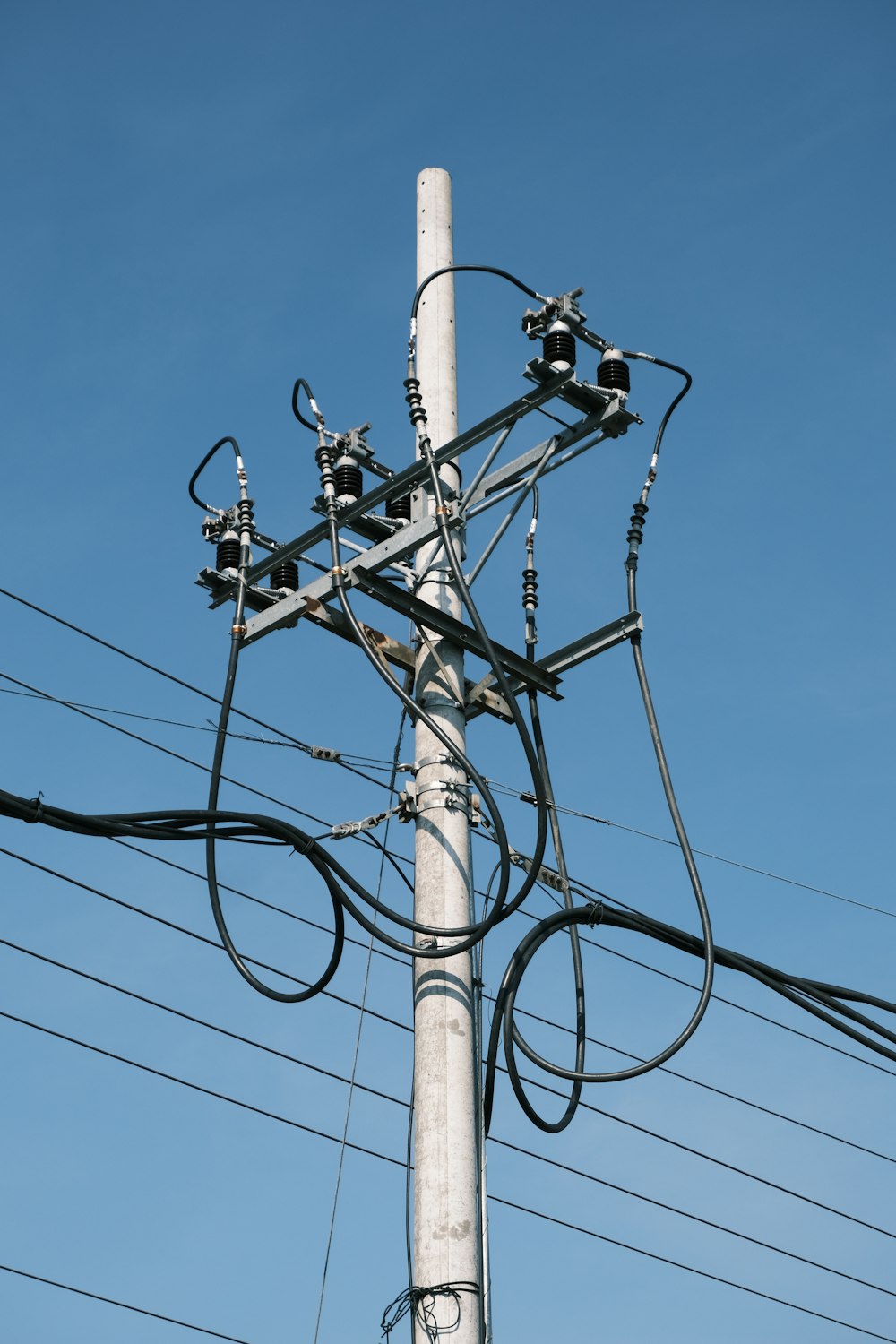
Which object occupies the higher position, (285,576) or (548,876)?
(285,576)

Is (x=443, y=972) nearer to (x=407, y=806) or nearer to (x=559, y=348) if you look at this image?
(x=407, y=806)

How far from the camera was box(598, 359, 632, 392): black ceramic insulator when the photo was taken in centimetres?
821

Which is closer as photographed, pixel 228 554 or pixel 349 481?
pixel 349 481

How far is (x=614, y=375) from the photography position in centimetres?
821

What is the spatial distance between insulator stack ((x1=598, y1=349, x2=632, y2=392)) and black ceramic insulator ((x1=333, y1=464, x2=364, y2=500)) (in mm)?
1319

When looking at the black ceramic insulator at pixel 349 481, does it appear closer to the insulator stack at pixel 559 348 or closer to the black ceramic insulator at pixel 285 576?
the black ceramic insulator at pixel 285 576

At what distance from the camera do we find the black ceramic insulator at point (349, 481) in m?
8.52

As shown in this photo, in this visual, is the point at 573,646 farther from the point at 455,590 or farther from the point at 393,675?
the point at 393,675

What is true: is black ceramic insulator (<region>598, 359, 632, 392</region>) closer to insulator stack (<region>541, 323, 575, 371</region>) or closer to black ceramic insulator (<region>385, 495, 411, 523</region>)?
insulator stack (<region>541, 323, 575, 371</region>)

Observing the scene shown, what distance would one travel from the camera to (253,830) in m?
7.51

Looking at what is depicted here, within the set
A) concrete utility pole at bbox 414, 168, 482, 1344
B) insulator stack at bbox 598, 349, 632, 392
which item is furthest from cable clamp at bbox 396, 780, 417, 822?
insulator stack at bbox 598, 349, 632, 392

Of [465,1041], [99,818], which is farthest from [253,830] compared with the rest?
[465,1041]

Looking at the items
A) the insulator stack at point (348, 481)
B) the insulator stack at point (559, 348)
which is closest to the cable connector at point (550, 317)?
Result: the insulator stack at point (559, 348)

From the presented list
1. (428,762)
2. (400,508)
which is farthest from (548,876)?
(400,508)
